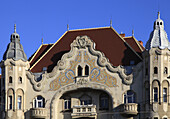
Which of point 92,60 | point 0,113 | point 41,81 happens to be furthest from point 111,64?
point 0,113

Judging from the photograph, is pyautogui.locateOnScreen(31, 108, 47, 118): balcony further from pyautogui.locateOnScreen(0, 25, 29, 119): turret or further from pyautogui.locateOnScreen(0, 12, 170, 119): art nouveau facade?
pyautogui.locateOnScreen(0, 25, 29, 119): turret

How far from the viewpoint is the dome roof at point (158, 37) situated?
6421 cm

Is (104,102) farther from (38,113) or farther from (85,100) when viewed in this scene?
(38,113)

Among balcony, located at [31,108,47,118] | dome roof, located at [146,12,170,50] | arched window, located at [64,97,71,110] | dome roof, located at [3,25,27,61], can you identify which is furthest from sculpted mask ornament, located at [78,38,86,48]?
balcony, located at [31,108,47,118]

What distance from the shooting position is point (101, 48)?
67.8 meters

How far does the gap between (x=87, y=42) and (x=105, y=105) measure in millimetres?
6635

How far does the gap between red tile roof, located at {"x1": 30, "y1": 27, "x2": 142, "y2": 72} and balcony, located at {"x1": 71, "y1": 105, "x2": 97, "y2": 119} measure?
511cm

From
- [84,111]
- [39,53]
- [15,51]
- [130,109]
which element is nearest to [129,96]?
[130,109]

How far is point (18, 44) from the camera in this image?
6900cm

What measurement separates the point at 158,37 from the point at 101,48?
250 inches

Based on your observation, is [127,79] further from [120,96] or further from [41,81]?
[41,81]

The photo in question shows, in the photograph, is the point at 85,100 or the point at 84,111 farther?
the point at 85,100

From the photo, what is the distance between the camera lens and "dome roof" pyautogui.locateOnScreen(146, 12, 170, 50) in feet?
211

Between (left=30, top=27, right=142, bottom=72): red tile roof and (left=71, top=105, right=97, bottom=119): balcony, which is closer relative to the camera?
(left=71, top=105, right=97, bottom=119): balcony
